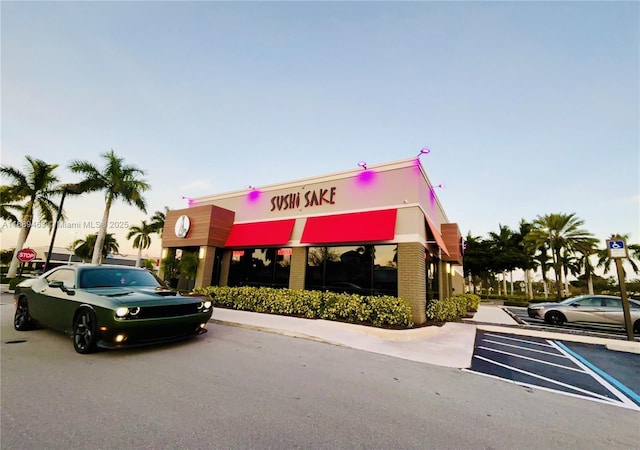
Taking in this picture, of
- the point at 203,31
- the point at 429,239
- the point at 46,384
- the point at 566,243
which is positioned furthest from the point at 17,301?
the point at 566,243

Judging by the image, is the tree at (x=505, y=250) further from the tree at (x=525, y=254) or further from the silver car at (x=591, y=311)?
the silver car at (x=591, y=311)

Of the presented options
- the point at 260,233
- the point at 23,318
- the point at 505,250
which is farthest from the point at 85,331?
the point at 505,250

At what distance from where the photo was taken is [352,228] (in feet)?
35.1

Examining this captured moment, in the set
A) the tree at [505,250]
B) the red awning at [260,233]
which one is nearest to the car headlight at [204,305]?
the red awning at [260,233]

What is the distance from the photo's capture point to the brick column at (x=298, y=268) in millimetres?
11695

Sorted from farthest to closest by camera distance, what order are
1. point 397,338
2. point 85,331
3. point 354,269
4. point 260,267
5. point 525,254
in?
point 525,254 < point 260,267 < point 354,269 < point 397,338 < point 85,331

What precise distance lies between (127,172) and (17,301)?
57.4 ft

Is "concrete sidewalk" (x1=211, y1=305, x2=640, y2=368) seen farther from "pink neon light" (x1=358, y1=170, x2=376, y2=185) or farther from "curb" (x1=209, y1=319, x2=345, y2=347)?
"pink neon light" (x1=358, y1=170, x2=376, y2=185)

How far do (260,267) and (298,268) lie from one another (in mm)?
2389

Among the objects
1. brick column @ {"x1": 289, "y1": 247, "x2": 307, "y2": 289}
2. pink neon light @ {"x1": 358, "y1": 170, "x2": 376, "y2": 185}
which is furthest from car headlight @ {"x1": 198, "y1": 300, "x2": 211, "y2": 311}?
pink neon light @ {"x1": 358, "y1": 170, "x2": 376, "y2": 185}

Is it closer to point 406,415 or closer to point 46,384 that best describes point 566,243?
point 406,415

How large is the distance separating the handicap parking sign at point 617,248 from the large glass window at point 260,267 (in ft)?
38.1

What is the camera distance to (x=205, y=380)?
3621 millimetres

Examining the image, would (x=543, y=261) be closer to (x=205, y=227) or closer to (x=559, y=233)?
(x=559, y=233)
